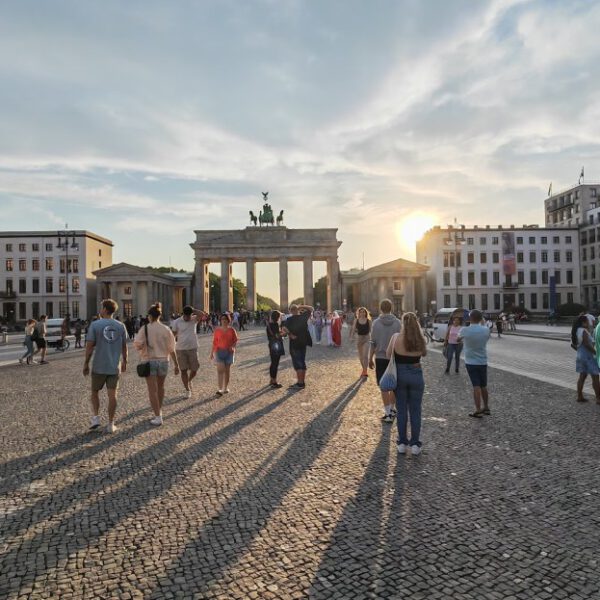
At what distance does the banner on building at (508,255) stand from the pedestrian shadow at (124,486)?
84.5m

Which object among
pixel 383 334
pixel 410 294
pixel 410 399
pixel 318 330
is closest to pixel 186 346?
pixel 383 334

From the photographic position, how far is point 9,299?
78.4 m

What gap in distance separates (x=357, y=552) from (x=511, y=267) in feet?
288

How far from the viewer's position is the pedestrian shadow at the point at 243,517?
3.60 meters

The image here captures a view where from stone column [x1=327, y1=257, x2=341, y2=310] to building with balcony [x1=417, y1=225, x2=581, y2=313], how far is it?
1986cm

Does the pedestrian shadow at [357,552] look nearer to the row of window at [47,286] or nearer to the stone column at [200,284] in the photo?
the stone column at [200,284]

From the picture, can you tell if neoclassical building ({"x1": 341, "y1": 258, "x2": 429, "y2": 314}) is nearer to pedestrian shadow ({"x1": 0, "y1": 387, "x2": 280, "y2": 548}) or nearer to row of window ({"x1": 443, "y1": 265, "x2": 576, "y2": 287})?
row of window ({"x1": 443, "y1": 265, "x2": 576, "y2": 287})

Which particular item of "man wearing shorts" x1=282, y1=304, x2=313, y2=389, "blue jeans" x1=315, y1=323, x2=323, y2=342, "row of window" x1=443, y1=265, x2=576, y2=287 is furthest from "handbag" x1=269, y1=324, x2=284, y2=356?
"row of window" x1=443, y1=265, x2=576, y2=287

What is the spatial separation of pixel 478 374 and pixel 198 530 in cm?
587

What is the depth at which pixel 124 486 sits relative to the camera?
532 centimetres

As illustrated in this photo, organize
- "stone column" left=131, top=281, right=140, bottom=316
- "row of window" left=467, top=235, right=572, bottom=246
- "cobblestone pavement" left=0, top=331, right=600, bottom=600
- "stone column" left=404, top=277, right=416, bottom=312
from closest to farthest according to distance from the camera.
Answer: "cobblestone pavement" left=0, top=331, right=600, bottom=600 < "stone column" left=131, top=281, right=140, bottom=316 < "stone column" left=404, top=277, right=416, bottom=312 < "row of window" left=467, top=235, right=572, bottom=246

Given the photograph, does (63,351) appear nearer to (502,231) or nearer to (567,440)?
(567,440)

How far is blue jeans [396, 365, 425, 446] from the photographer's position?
21.0 ft

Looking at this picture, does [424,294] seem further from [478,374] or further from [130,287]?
[478,374]
